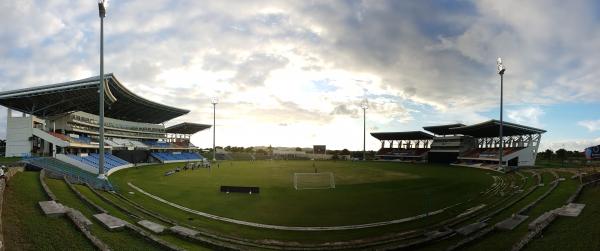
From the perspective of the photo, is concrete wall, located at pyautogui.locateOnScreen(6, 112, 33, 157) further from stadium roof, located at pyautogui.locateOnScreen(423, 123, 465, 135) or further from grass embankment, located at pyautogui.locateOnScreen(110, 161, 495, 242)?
stadium roof, located at pyautogui.locateOnScreen(423, 123, 465, 135)

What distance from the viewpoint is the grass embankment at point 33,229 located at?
10281 millimetres

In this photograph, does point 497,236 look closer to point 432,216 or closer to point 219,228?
point 432,216

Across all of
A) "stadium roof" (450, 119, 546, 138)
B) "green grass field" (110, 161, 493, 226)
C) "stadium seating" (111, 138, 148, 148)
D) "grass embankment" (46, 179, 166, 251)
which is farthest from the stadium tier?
"stadium seating" (111, 138, 148, 148)

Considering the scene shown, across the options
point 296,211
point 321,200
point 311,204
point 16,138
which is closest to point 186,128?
point 16,138

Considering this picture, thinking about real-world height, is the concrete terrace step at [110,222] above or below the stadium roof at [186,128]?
below

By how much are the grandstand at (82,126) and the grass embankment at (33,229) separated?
1888 cm

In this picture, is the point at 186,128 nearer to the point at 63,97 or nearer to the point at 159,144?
the point at 159,144

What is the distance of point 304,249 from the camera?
14.9 meters

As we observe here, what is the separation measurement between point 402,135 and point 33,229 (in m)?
97.2

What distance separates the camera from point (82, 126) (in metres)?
62.0

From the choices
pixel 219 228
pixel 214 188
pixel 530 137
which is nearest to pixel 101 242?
pixel 219 228

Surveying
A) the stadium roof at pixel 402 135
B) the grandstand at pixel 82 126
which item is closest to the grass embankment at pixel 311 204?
the grandstand at pixel 82 126

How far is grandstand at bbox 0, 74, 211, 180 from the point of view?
43.2 m

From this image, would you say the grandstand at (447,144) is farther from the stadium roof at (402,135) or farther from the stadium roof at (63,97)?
the stadium roof at (63,97)
